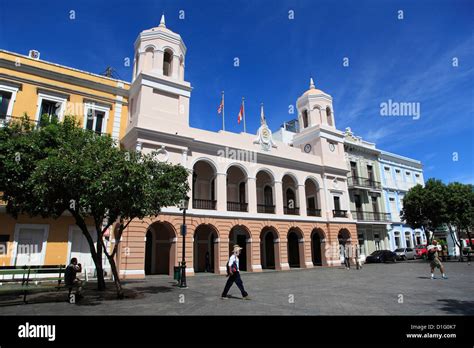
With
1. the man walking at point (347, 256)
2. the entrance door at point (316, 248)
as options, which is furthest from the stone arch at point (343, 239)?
the entrance door at point (316, 248)

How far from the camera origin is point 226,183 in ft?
75.0

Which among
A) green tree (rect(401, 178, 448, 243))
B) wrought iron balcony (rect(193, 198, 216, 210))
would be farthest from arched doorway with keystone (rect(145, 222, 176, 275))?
green tree (rect(401, 178, 448, 243))

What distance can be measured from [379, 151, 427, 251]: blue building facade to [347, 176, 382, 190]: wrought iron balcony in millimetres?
1291

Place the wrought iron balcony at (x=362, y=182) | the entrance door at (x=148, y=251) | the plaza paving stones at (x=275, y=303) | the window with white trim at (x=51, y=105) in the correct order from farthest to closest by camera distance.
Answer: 1. the wrought iron balcony at (x=362, y=182)
2. the entrance door at (x=148, y=251)
3. the window with white trim at (x=51, y=105)
4. the plaza paving stones at (x=275, y=303)

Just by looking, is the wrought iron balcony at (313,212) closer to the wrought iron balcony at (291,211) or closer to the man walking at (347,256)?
the wrought iron balcony at (291,211)

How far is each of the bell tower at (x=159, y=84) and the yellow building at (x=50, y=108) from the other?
1382 millimetres

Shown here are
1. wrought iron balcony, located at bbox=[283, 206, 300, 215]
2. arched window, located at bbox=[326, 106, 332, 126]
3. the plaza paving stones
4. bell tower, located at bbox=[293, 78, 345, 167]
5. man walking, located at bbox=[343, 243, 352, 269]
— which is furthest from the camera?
arched window, located at bbox=[326, 106, 332, 126]

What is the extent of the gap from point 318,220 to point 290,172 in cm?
449

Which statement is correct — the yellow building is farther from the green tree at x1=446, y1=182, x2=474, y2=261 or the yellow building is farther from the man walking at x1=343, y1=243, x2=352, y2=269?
the green tree at x1=446, y1=182, x2=474, y2=261

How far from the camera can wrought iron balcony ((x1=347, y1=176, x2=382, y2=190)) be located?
30047 mm

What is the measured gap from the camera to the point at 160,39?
20156mm

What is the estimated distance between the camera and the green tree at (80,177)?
333 inches

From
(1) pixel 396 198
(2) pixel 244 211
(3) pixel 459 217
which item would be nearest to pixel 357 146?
(1) pixel 396 198
